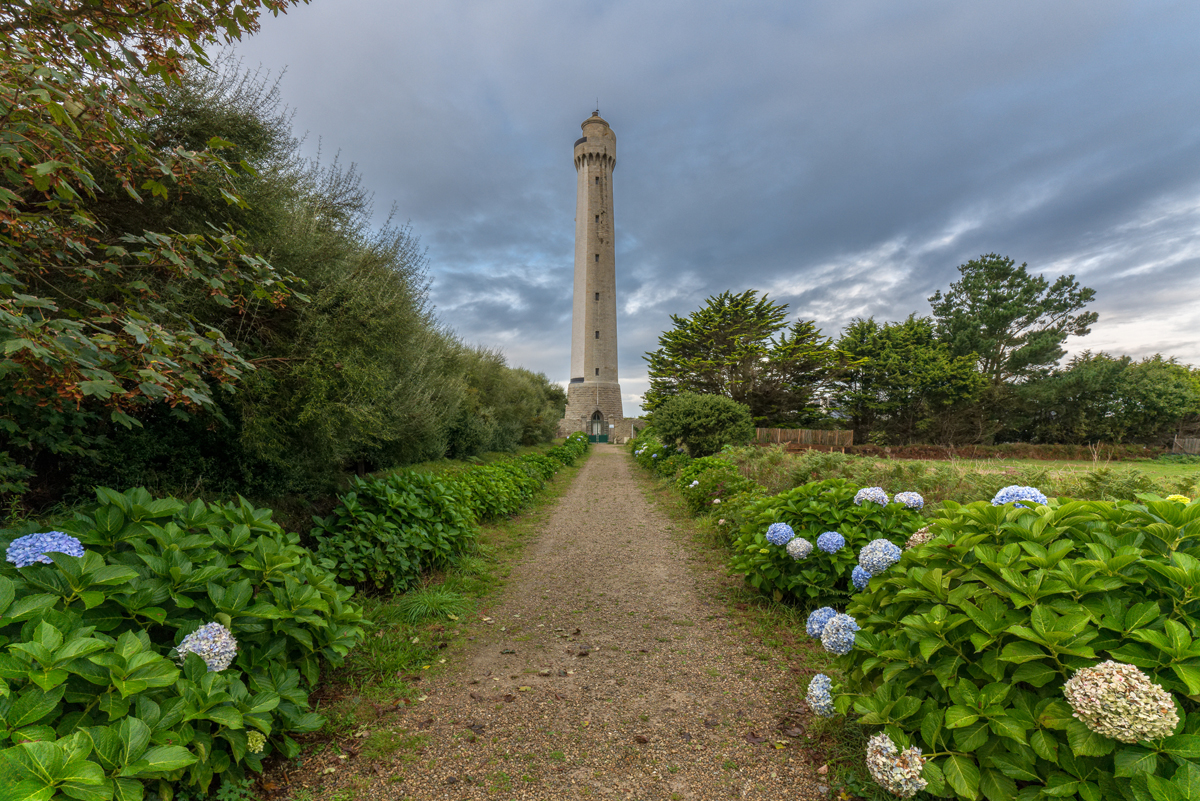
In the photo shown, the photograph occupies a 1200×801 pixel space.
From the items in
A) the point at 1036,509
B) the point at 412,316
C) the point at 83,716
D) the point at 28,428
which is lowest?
the point at 83,716

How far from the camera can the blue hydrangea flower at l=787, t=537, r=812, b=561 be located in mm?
3422

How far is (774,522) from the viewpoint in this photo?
3.88 metres

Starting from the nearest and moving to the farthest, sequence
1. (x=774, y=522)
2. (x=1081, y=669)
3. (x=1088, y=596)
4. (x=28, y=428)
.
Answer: (x=1081, y=669) < (x=1088, y=596) < (x=28, y=428) < (x=774, y=522)

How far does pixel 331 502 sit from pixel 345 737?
3492 millimetres

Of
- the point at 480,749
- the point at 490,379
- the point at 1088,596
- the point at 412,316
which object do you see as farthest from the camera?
the point at 490,379

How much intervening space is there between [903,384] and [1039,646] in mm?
27886

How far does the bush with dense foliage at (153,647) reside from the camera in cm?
128

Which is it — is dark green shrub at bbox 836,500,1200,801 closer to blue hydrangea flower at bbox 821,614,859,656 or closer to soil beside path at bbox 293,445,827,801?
blue hydrangea flower at bbox 821,614,859,656

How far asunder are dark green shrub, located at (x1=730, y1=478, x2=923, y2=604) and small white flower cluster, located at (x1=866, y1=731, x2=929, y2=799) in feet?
6.01

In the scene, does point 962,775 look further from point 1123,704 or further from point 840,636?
point 840,636

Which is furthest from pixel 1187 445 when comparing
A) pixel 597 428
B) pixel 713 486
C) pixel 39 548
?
pixel 39 548

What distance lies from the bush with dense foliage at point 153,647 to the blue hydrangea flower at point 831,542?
3.02 meters

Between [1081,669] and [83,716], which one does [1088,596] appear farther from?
[83,716]

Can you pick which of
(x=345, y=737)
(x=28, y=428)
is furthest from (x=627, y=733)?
(x=28, y=428)
